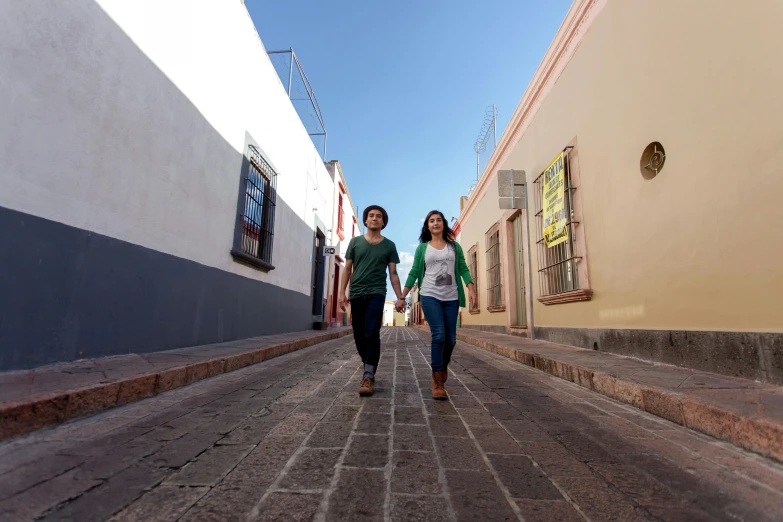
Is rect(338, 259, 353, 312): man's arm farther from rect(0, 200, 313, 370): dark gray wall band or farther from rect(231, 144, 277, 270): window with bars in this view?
rect(231, 144, 277, 270): window with bars

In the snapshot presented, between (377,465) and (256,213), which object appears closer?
(377,465)

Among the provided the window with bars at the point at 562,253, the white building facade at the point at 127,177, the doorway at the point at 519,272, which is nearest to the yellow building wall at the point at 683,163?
the window with bars at the point at 562,253

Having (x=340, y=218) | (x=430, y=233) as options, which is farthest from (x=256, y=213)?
(x=340, y=218)

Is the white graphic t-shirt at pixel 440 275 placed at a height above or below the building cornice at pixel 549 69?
below

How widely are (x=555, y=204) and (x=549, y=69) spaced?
8.12 ft

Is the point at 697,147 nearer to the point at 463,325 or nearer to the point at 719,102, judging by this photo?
the point at 719,102

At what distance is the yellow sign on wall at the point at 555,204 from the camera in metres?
6.27

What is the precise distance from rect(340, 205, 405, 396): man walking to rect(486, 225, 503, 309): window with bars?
7.59m

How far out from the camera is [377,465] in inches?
68.9

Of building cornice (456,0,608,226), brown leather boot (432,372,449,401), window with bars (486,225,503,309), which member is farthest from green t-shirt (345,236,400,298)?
window with bars (486,225,503,309)

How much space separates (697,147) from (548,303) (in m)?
3.88

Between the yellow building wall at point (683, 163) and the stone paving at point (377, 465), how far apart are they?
4.91 ft

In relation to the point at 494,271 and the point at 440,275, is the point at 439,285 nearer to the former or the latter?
the point at 440,275

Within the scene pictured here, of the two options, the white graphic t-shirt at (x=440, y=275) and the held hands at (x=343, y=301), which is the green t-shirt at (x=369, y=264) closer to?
the held hands at (x=343, y=301)
